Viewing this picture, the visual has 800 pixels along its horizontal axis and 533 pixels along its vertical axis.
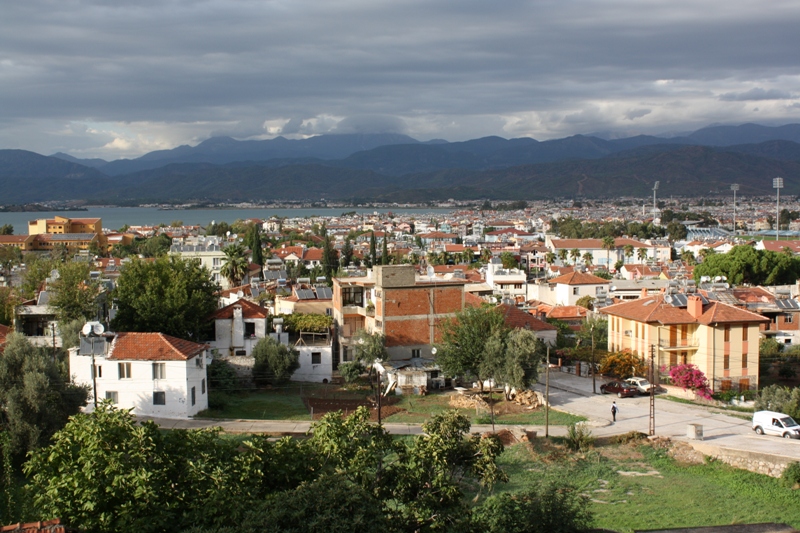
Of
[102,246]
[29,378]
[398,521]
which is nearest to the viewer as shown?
[398,521]

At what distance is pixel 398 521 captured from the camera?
1191 cm

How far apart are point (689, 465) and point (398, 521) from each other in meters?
12.0

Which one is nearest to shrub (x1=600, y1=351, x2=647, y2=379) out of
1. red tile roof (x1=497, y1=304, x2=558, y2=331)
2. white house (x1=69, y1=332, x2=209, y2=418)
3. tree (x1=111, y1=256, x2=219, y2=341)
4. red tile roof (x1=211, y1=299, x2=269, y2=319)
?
red tile roof (x1=497, y1=304, x2=558, y2=331)

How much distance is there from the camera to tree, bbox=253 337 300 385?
29.9 meters

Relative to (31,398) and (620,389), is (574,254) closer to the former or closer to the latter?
(620,389)

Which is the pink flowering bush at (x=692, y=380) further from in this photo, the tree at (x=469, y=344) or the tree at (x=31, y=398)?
the tree at (x=31, y=398)

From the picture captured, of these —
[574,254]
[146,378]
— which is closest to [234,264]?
[146,378]

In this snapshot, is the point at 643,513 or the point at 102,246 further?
the point at 102,246

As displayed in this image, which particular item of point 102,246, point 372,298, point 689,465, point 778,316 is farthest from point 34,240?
point 689,465

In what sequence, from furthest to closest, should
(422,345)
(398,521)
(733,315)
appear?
(422,345), (733,315), (398,521)

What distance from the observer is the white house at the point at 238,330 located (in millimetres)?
32062

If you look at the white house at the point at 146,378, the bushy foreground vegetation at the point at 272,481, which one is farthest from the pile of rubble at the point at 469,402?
the bushy foreground vegetation at the point at 272,481

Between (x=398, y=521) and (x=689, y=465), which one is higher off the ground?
(x=398, y=521)

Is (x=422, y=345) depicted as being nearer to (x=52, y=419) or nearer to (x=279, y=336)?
(x=279, y=336)
